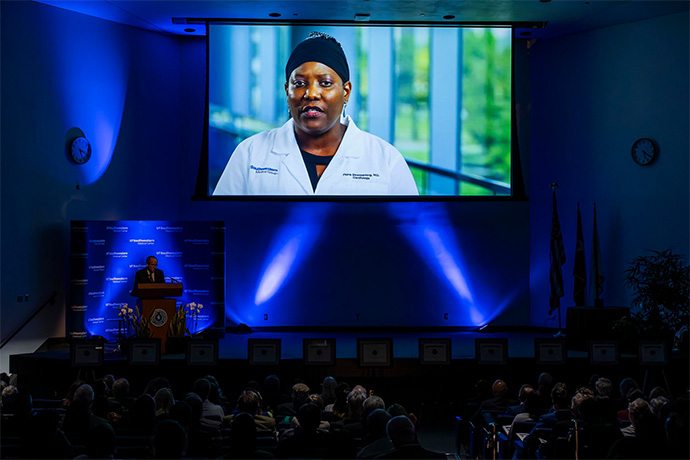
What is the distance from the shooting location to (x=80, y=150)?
9711 mm

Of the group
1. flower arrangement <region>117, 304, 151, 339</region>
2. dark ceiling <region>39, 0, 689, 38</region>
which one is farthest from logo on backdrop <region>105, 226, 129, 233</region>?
dark ceiling <region>39, 0, 689, 38</region>

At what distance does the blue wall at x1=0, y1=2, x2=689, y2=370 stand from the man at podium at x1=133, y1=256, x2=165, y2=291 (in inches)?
46.7

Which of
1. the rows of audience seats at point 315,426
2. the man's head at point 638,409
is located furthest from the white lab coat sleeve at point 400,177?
the man's head at point 638,409

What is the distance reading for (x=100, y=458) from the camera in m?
3.40

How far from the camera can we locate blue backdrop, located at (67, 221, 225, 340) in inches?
364

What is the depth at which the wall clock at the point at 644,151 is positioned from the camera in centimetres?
999

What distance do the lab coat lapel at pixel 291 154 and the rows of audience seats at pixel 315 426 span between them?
4.91 meters

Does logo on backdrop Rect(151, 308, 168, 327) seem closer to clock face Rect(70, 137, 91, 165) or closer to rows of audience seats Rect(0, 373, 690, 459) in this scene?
rows of audience seats Rect(0, 373, 690, 459)

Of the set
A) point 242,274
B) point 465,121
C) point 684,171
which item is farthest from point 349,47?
point 684,171

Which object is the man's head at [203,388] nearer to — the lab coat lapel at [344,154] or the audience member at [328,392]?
the audience member at [328,392]

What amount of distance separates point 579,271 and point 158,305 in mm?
5627

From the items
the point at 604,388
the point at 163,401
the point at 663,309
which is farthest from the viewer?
the point at 663,309

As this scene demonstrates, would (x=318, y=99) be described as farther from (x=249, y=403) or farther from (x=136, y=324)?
(x=249, y=403)

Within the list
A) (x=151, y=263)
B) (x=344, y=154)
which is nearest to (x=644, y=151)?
(x=344, y=154)
